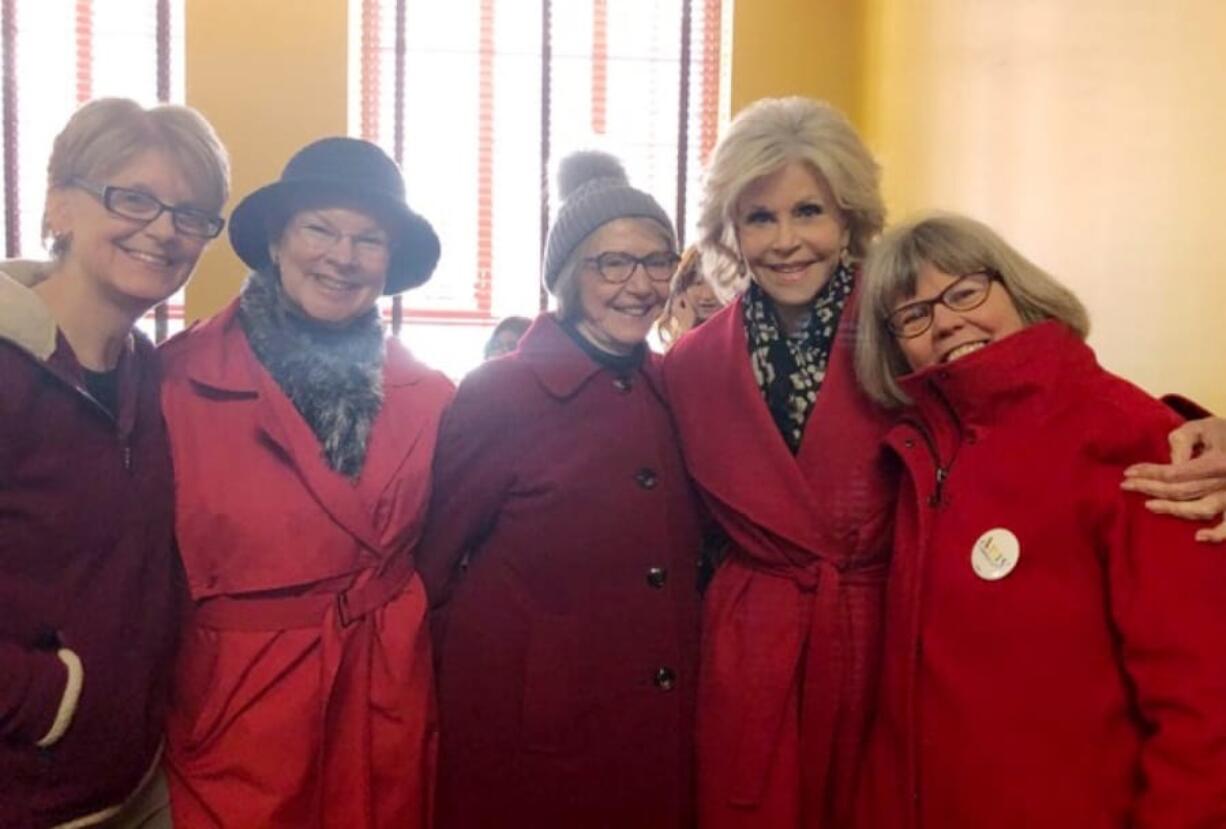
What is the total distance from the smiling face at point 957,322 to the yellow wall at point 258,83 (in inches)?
108

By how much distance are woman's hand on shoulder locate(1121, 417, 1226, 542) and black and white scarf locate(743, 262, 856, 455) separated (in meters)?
0.60

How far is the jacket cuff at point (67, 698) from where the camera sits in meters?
1.24

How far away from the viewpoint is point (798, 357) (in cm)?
173

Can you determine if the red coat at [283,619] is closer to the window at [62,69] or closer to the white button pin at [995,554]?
the white button pin at [995,554]

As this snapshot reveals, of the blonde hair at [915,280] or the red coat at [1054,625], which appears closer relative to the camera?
the red coat at [1054,625]

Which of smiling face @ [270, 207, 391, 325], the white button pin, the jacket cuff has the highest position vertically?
smiling face @ [270, 207, 391, 325]

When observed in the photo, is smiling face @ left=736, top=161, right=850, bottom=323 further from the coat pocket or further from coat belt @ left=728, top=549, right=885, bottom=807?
the coat pocket

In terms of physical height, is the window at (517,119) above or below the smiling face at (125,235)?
above

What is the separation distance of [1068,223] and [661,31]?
250cm

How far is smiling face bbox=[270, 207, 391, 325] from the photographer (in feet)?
5.35

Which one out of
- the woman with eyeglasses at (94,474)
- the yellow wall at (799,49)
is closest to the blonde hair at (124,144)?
the woman with eyeglasses at (94,474)

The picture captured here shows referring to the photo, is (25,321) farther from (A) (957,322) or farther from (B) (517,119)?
(B) (517,119)

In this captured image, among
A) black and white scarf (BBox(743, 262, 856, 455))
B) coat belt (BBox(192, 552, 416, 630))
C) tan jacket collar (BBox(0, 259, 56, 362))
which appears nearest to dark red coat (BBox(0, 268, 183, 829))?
tan jacket collar (BBox(0, 259, 56, 362))

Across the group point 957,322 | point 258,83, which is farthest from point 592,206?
point 258,83
